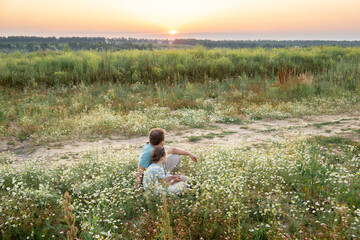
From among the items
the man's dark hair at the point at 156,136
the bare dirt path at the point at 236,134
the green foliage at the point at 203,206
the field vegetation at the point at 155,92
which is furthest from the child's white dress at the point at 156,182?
the field vegetation at the point at 155,92

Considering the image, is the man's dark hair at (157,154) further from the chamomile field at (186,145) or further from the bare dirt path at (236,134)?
the bare dirt path at (236,134)

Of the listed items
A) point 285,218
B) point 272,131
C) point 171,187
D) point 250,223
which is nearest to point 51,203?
point 171,187

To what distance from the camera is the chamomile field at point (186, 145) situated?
4617mm

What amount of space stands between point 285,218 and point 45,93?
15.0 m

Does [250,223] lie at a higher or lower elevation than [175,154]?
lower

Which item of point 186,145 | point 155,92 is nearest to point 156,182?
Answer: point 186,145

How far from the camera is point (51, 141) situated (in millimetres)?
9883

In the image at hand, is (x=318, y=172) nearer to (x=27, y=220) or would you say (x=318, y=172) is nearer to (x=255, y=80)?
(x=27, y=220)

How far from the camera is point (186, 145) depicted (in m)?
9.05

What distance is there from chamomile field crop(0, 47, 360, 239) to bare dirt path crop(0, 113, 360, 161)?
7 cm

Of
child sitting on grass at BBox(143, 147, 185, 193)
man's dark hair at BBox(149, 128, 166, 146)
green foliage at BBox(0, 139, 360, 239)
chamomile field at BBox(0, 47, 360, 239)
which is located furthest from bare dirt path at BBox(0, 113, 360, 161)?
child sitting on grass at BBox(143, 147, 185, 193)

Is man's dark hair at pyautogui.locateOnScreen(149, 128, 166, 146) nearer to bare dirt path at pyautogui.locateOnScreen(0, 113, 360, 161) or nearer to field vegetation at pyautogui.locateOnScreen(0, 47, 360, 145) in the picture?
bare dirt path at pyautogui.locateOnScreen(0, 113, 360, 161)

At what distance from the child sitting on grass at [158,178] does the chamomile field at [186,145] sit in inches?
9.4

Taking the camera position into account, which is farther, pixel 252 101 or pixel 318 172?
pixel 252 101
